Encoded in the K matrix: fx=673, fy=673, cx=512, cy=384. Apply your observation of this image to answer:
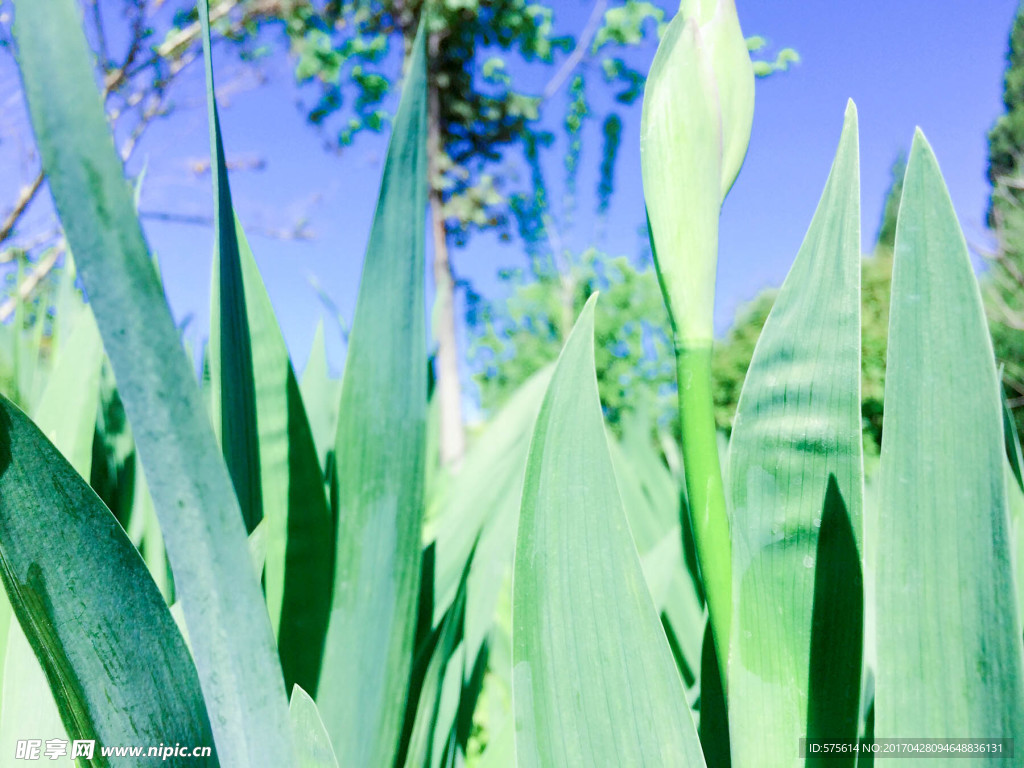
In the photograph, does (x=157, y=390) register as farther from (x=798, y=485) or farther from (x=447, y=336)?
(x=447, y=336)

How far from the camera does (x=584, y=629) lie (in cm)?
19

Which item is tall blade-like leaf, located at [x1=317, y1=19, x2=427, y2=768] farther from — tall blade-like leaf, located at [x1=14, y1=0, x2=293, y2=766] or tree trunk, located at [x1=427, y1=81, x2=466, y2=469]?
tree trunk, located at [x1=427, y1=81, x2=466, y2=469]

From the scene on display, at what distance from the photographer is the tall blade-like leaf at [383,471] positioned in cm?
25

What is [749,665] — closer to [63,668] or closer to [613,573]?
[613,573]

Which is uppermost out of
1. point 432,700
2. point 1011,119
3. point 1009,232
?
point 1011,119

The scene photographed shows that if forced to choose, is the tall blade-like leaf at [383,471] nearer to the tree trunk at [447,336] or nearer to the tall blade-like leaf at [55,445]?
the tall blade-like leaf at [55,445]

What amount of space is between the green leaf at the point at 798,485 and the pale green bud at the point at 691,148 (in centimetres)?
4

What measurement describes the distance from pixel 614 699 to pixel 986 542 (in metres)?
0.10

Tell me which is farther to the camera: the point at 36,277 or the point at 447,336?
the point at 447,336

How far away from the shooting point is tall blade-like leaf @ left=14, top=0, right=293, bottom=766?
12cm

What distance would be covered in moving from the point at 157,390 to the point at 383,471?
124mm

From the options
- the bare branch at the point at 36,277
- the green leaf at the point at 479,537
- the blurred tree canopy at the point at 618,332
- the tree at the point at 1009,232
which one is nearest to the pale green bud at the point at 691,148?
the green leaf at the point at 479,537

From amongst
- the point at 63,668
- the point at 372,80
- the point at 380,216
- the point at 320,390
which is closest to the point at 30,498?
the point at 63,668

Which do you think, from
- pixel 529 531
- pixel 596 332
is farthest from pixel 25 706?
pixel 596 332
